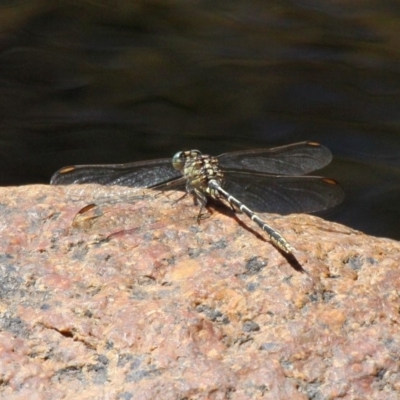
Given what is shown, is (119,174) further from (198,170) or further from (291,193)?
(291,193)

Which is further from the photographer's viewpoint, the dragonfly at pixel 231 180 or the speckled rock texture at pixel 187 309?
the dragonfly at pixel 231 180

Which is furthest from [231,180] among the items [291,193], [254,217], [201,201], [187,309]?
[187,309]

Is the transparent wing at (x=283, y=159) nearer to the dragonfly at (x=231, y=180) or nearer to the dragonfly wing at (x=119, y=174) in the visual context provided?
the dragonfly at (x=231, y=180)

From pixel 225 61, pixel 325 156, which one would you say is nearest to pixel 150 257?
pixel 325 156

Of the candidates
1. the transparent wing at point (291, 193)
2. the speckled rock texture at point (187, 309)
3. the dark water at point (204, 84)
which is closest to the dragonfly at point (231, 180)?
the transparent wing at point (291, 193)

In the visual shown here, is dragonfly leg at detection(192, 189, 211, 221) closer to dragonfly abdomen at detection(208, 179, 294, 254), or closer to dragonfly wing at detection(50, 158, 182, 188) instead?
dragonfly abdomen at detection(208, 179, 294, 254)

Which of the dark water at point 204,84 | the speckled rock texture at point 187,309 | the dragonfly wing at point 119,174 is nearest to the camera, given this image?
the speckled rock texture at point 187,309

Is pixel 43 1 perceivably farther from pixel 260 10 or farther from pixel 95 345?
pixel 95 345
